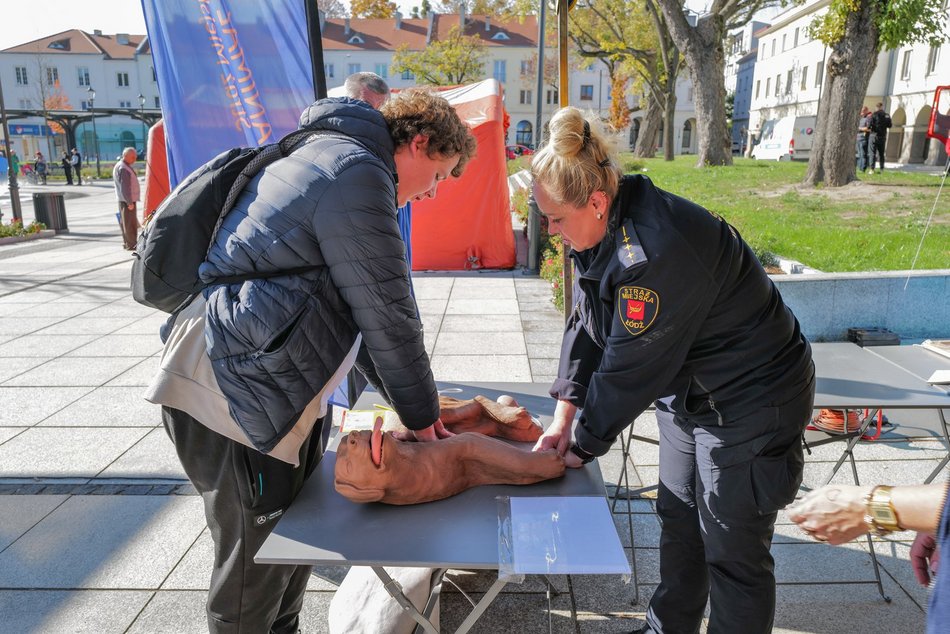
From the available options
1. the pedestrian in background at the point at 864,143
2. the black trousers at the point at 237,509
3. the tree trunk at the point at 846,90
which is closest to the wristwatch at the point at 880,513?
the black trousers at the point at 237,509

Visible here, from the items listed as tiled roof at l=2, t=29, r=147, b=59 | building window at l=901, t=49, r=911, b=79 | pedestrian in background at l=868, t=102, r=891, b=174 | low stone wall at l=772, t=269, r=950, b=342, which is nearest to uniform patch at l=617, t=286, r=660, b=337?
low stone wall at l=772, t=269, r=950, b=342

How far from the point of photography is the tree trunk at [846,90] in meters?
10.5

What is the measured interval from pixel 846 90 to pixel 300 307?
11.8 metres

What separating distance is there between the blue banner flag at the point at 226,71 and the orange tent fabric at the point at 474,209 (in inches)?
203

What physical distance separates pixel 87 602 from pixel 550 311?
5315 mm

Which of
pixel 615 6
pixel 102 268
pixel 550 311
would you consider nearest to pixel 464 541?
pixel 550 311

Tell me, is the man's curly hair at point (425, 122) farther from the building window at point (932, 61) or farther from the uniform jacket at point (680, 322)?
the building window at point (932, 61)

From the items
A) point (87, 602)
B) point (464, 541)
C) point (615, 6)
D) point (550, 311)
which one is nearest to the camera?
point (464, 541)

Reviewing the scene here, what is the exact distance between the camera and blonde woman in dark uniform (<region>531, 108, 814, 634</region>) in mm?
1691

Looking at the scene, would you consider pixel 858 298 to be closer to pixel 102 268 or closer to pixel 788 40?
pixel 102 268

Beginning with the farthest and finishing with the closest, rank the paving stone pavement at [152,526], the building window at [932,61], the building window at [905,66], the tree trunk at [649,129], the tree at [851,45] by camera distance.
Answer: the building window at [905,66], the building window at [932,61], the tree trunk at [649,129], the tree at [851,45], the paving stone pavement at [152,526]

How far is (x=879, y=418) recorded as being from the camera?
3896 millimetres

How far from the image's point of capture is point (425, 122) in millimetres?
1909

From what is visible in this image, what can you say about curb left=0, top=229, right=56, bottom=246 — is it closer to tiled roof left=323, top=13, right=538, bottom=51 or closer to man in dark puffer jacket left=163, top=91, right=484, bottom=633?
man in dark puffer jacket left=163, top=91, right=484, bottom=633
